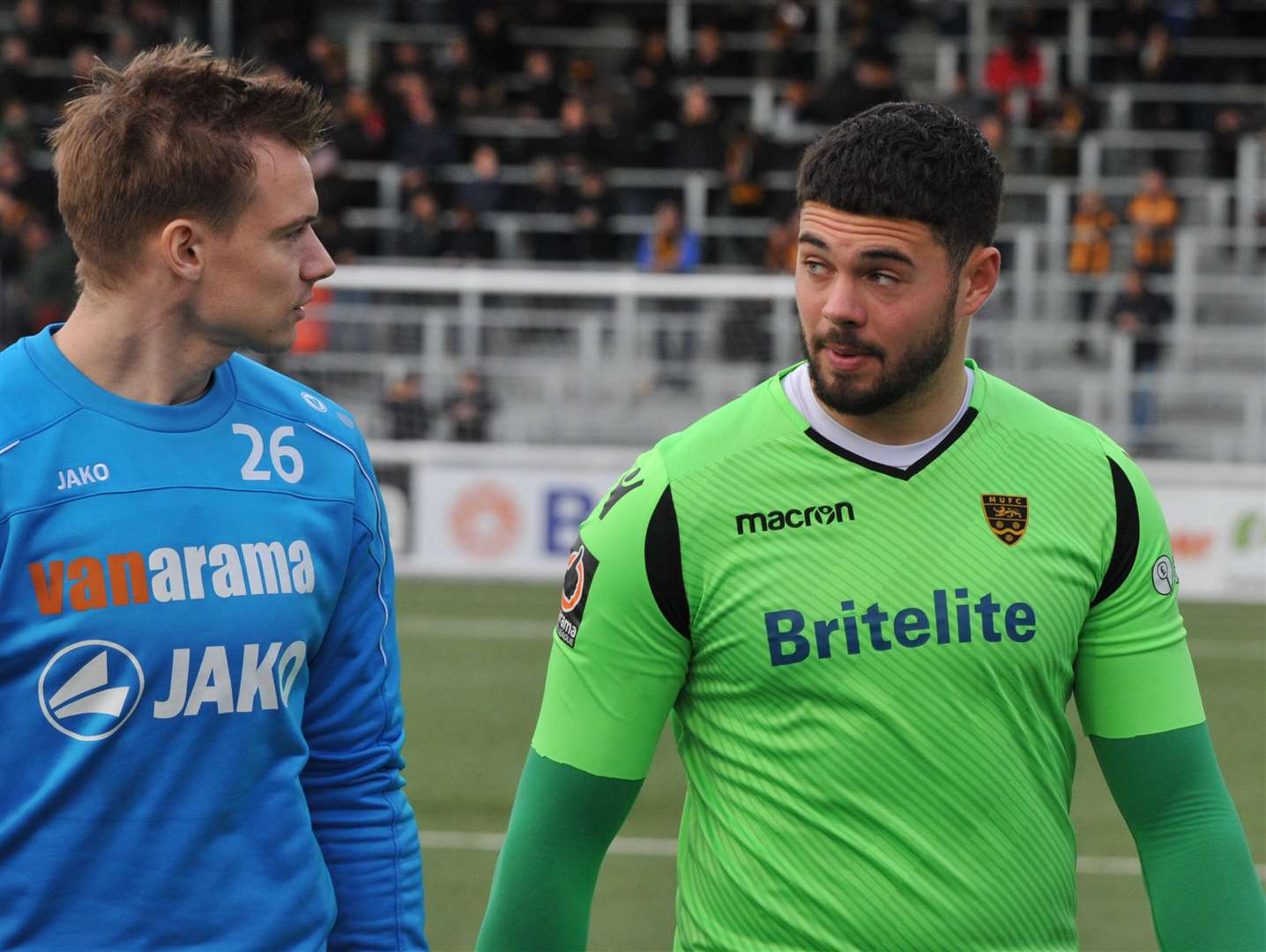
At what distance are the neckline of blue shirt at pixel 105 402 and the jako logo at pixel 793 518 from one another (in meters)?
0.72

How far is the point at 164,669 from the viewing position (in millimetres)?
2242

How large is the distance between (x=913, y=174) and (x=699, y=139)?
51.2 ft

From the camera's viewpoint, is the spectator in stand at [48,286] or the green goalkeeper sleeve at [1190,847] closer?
the green goalkeeper sleeve at [1190,847]

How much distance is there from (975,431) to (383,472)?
36.7 ft

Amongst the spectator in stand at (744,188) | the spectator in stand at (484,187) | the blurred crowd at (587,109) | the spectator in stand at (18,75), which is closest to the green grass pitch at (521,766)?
the blurred crowd at (587,109)

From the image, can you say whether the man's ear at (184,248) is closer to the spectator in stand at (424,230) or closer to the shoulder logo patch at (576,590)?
the shoulder logo patch at (576,590)

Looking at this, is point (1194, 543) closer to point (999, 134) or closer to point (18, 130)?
point (999, 134)

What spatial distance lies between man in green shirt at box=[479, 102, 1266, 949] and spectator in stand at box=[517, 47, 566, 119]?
Result: 1681 cm

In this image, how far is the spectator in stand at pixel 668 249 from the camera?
15914 millimetres

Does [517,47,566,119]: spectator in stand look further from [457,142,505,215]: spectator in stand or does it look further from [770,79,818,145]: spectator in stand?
[770,79,818,145]: spectator in stand

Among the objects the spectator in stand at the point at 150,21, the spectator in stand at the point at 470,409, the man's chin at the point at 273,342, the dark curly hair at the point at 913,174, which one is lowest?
the spectator in stand at the point at 470,409

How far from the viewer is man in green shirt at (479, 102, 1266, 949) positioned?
7.83ft

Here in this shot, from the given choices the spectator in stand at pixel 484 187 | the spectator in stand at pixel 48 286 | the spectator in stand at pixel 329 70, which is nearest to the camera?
the spectator in stand at pixel 48 286

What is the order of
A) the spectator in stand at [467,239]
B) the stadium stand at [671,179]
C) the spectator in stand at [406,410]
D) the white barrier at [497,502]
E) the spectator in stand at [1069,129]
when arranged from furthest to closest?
the spectator in stand at [1069,129]
the spectator in stand at [467,239]
the stadium stand at [671,179]
the spectator in stand at [406,410]
the white barrier at [497,502]
